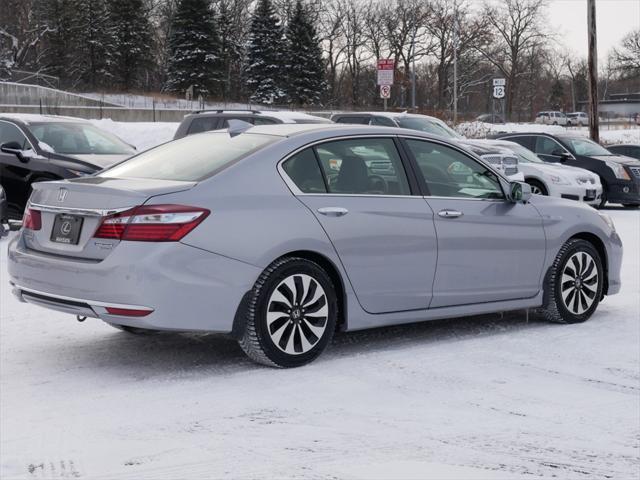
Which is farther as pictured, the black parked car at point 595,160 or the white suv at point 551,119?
the white suv at point 551,119

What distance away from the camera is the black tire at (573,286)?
7.86 metres

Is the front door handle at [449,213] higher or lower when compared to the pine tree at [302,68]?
lower

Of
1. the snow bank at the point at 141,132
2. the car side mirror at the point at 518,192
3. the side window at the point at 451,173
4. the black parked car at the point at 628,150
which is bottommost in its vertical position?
the car side mirror at the point at 518,192

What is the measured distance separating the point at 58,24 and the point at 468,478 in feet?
260

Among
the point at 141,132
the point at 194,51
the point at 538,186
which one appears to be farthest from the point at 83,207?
the point at 194,51

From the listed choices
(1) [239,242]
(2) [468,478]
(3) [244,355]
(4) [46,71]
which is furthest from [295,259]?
(4) [46,71]

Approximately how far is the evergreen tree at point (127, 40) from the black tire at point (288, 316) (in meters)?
74.8

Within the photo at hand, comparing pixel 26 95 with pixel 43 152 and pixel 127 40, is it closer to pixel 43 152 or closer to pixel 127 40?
pixel 127 40

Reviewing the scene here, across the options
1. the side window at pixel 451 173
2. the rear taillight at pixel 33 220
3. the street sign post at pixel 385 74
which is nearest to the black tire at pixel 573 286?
the side window at pixel 451 173

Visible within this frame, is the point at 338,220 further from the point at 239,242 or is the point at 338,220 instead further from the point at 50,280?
the point at 50,280

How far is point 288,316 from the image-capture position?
20.5 feet

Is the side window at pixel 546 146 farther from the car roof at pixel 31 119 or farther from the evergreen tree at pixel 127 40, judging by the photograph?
the evergreen tree at pixel 127 40

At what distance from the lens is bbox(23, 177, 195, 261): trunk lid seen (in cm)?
596

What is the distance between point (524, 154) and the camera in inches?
790
